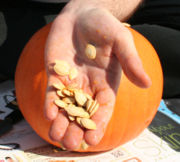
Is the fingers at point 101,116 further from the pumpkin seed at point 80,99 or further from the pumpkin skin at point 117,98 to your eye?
the pumpkin skin at point 117,98

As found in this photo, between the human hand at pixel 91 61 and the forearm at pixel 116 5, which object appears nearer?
the human hand at pixel 91 61

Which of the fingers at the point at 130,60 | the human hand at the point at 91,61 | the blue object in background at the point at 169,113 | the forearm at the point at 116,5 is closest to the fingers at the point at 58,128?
the human hand at the point at 91,61

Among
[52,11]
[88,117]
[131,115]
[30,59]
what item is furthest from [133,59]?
[52,11]

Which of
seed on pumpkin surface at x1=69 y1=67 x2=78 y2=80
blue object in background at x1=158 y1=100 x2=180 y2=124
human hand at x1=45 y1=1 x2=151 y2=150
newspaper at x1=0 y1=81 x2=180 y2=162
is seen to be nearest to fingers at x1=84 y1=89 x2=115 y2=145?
human hand at x1=45 y1=1 x2=151 y2=150

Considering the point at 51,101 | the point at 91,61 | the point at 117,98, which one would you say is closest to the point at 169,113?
the point at 117,98

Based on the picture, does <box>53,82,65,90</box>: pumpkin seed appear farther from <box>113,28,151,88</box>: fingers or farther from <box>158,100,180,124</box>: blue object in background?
<box>158,100,180,124</box>: blue object in background

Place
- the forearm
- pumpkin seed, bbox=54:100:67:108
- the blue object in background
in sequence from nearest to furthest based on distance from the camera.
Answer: pumpkin seed, bbox=54:100:67:108 → the forearm → the blue object in background

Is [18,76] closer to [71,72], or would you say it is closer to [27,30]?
[71,72]
